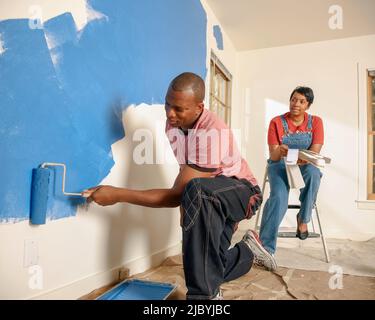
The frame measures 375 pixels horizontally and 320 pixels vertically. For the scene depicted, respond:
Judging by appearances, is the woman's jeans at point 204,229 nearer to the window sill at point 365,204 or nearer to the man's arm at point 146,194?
the man's arm at point 146,194

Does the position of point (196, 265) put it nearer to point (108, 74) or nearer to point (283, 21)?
point (108, 74)

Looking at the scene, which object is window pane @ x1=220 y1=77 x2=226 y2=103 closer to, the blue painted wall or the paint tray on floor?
the blue painted wall

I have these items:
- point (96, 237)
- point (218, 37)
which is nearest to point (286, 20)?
point (218, 37)

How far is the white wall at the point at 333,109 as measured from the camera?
10.2 ft

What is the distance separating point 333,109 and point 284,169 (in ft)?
5.65

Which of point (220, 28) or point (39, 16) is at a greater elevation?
point (220, 28)

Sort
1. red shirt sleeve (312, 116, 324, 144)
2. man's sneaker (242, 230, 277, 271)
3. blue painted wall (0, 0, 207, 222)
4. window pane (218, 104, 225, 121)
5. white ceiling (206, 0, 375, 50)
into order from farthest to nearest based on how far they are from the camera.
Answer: window pane (218, 104, 225, 121), white ceiling (206, 0, 375, 50), red shirt sleeve (312, 116, 324, 144), man's sneaker (242, 230, 277, 271), blue painted wall (0, 0, 207, 222)

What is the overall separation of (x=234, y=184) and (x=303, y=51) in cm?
275

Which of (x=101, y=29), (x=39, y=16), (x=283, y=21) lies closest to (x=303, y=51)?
(x=283, y=21)

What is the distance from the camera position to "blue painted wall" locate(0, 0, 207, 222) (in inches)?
35.4

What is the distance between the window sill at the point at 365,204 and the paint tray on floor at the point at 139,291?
2543 millimetres

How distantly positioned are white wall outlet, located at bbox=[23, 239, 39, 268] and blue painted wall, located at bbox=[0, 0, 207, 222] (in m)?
0.09

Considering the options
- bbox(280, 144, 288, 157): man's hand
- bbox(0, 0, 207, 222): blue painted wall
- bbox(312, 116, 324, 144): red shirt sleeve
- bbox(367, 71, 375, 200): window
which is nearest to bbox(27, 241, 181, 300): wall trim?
bbox(0, 0, 207, 222): blue painted wall
